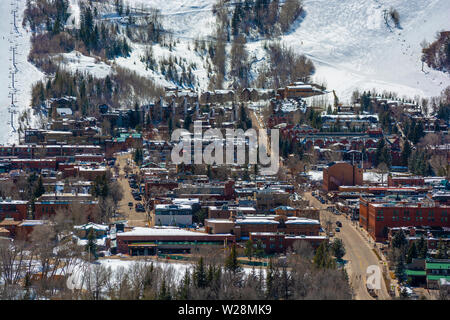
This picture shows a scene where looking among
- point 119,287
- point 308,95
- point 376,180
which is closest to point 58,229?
point 119,287

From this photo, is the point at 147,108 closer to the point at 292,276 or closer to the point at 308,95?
the point at 308,95

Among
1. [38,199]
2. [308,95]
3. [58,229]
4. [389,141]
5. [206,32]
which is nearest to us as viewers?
[58,229]

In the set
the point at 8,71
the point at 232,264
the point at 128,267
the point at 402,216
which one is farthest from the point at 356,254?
the point at 8,71

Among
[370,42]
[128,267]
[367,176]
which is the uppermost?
[370,42]

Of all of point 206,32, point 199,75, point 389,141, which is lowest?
point 389,141

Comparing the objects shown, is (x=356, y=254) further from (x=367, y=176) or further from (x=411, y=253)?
(x=367, y=176)
